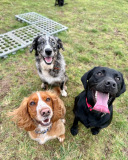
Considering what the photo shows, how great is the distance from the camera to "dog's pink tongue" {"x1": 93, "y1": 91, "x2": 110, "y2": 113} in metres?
1.87

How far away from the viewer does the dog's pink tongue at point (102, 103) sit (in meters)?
1.87

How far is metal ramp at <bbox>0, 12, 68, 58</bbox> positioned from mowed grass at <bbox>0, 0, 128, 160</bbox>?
0.31 metres

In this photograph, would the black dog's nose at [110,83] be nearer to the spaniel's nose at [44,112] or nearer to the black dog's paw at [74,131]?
the spaniel's nose at [44,112]

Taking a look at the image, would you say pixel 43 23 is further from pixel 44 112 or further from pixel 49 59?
pixel 44 112

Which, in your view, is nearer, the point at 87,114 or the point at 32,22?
the point at 87,114

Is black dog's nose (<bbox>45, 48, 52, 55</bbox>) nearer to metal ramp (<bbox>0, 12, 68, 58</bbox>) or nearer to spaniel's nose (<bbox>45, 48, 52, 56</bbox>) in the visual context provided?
spaniel's nose (<bbox>45, 48, 52, 56</bbox>)

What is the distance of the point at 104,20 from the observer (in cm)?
728

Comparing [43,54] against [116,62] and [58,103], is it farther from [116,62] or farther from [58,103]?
[116,62]

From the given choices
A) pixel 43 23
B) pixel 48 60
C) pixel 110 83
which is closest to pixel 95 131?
pixel 110 83

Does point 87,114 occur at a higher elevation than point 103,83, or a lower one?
lower

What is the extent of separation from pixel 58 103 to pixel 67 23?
5.66m

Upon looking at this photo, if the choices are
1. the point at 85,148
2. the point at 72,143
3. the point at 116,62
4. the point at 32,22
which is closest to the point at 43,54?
the point at 72,143

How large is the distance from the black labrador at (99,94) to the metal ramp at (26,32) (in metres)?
3.53

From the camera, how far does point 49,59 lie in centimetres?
296
